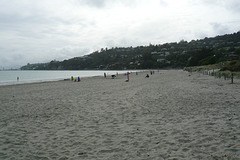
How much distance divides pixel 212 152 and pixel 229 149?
0.41 metres

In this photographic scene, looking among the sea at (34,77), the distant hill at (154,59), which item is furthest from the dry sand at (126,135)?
the distant hill at (154,59)

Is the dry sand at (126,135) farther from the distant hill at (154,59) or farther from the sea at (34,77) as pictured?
the distant hill at (154,59)

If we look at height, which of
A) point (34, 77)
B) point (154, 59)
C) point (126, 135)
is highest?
point (154, 59)

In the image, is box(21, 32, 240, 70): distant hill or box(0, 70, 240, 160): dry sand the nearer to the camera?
box(0, 70, 240, 160): dry sand

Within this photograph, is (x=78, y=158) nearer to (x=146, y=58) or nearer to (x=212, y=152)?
(x=212, y=152)

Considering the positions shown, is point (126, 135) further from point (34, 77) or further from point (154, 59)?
point (154, 59)

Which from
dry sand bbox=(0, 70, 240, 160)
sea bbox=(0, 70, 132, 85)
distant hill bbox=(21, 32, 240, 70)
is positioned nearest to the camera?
dry sand bbox=(0, 70, 240, 160)

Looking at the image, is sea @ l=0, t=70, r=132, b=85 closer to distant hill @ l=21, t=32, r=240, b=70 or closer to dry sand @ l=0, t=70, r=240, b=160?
dry sand @ l=0, t=70, r=240, b=160

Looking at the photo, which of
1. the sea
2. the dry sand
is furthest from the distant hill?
the dry sand

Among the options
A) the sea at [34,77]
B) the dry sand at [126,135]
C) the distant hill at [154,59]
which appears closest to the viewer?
the dry sand at [126,135]

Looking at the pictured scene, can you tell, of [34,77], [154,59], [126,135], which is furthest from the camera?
[154,59]

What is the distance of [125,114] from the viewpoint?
7551 mm

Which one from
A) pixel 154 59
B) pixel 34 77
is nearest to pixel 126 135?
pixel 34 77

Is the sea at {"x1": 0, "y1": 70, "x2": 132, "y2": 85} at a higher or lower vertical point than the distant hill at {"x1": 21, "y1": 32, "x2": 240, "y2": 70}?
lower
